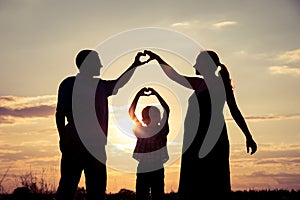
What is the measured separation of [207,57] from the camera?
32.3 feet

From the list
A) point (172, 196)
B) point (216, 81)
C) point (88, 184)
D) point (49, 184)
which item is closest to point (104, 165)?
point (88, 184)

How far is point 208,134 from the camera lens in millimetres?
9867

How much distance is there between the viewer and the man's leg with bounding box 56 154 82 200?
1003 centimetres

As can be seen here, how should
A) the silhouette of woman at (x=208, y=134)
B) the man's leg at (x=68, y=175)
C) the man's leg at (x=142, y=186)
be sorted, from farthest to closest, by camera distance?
the man's leg at (x=142, y=186) → the man's leg at (x=68, y=175) → the silhouette of woman at (x=208, y=134)

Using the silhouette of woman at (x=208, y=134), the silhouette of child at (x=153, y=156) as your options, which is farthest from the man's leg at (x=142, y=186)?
the silhouette of woman at (x=208, y=134)

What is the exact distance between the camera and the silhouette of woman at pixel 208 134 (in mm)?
9867

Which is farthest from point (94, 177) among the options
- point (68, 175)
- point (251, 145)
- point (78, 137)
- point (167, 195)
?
point (167, 195)

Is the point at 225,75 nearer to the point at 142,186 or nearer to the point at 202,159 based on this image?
the point at 202,159

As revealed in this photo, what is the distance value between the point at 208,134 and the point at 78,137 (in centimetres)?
200

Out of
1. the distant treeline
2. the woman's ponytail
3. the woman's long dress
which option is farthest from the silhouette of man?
the distant treeline

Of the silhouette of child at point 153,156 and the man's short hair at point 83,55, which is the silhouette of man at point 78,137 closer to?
the man's short hair at point 83,55

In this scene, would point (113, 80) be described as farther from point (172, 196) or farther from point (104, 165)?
point (172, 196)

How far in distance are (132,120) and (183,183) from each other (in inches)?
82.4

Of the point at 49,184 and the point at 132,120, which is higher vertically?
the point at 132,120
